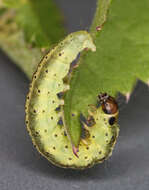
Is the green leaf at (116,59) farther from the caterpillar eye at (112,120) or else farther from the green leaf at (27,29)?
the green leaf at (27,29)

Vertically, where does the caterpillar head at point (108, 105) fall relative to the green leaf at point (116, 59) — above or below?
below

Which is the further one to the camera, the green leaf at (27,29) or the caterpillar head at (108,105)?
the green leaf at (27,29)

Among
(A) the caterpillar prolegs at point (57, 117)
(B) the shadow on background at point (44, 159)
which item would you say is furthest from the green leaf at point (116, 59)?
(B) the shadow on background at point (44, 159)

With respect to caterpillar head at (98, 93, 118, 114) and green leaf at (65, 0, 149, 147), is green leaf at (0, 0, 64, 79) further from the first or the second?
caterpillar head at (98, 93, 118, 114)

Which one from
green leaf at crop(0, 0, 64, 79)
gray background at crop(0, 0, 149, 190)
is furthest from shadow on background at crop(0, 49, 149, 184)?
green leaf at crop(0, 0, 64, 79)

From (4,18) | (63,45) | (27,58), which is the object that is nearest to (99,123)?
(63,45)

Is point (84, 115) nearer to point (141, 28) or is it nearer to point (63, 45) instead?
point (63, 45)

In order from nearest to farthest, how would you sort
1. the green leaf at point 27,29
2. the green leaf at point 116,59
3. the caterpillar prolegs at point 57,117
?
the caterpillar prolegs at point 57,117 → the green leaf at point 116,59 → the green leaf at point 27,29
